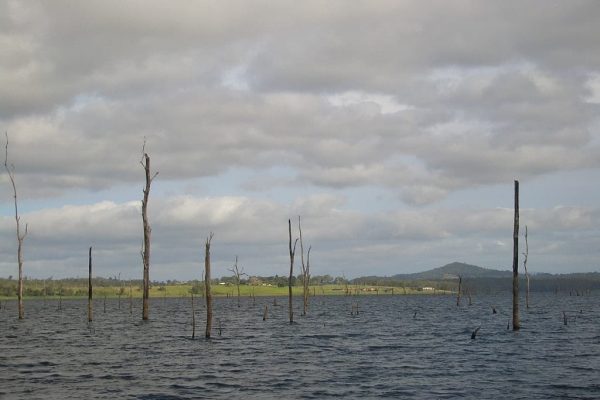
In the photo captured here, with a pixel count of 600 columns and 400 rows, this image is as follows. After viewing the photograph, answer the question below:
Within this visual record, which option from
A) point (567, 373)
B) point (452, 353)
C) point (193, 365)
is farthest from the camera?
point (452, 353)

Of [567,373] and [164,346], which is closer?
[567,373]

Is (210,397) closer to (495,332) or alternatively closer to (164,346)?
(164,346)

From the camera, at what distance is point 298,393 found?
26109mm

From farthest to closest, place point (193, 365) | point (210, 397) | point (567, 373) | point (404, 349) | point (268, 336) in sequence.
Result: point (268, 336)
point (404, 349)
point (193, 365)
point (567, 373)
point (210, 397)

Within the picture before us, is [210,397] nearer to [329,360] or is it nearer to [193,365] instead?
[193,365]

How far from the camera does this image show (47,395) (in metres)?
25.5

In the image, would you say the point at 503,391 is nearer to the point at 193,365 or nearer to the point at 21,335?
the point at 193,365

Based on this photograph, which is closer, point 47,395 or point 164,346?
point 47,395

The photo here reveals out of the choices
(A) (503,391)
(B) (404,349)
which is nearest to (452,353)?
(B) (404,349)

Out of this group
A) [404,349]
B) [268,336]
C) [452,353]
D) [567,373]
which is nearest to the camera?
[567,373]

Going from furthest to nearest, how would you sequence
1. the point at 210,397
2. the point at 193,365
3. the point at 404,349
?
the point at 404,349
the point at 193,365
the point at 210,397

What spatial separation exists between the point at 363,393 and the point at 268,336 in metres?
28.2

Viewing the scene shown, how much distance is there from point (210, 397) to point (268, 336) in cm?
2854

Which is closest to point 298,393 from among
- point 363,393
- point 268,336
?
point 363,393
